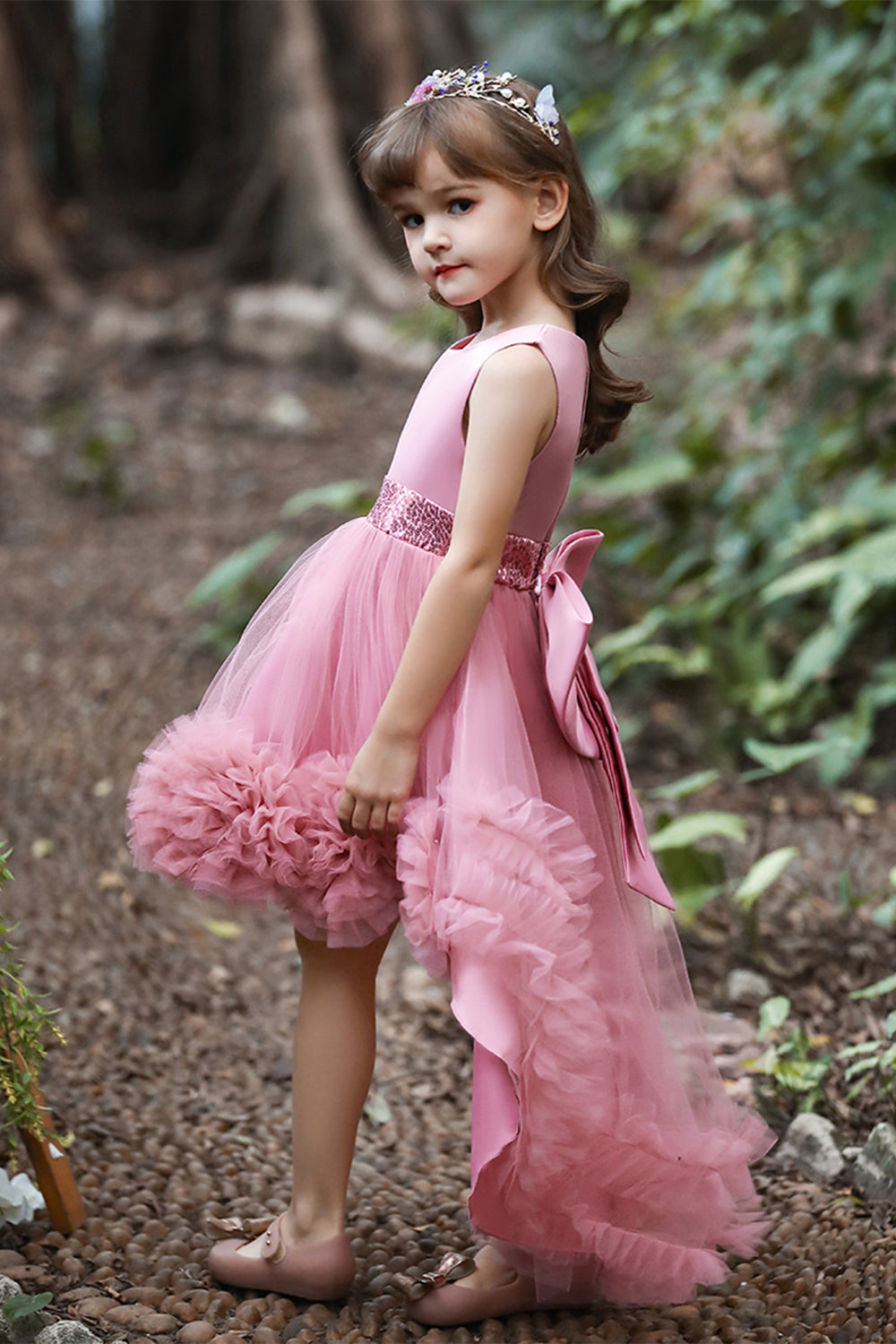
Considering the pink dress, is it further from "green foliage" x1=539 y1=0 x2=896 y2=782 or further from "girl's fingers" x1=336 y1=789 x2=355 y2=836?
"green foliage" x1=539 y1=0 x2=896 y2=782

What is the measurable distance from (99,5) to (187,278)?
4.58 feet

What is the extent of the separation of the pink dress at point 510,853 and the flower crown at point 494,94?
236 mm

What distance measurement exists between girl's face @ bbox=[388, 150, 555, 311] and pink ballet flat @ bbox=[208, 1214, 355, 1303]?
108 cm

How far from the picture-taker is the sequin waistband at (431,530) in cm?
147

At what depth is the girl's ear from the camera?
146 centimetres

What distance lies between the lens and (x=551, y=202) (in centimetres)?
146

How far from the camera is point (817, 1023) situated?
2.16m

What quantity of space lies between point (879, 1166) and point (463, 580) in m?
0.96

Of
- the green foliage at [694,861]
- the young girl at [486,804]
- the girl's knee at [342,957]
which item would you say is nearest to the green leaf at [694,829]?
the green foliage at [694,861]

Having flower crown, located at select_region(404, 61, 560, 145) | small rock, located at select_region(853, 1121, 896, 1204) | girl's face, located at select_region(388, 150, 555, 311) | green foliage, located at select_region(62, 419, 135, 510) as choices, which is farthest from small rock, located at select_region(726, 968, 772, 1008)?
green foliage, located at select_region(62, 419, 135, 510)

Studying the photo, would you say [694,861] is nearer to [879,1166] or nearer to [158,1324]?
[879,1166]

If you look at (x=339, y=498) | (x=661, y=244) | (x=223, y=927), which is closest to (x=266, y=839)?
(x=223, y=927)

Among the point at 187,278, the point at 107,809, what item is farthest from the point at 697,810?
the point at 187,278

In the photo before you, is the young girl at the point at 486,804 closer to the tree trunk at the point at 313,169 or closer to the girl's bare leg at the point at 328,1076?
the girl's bare leg at the point at 328,1076
